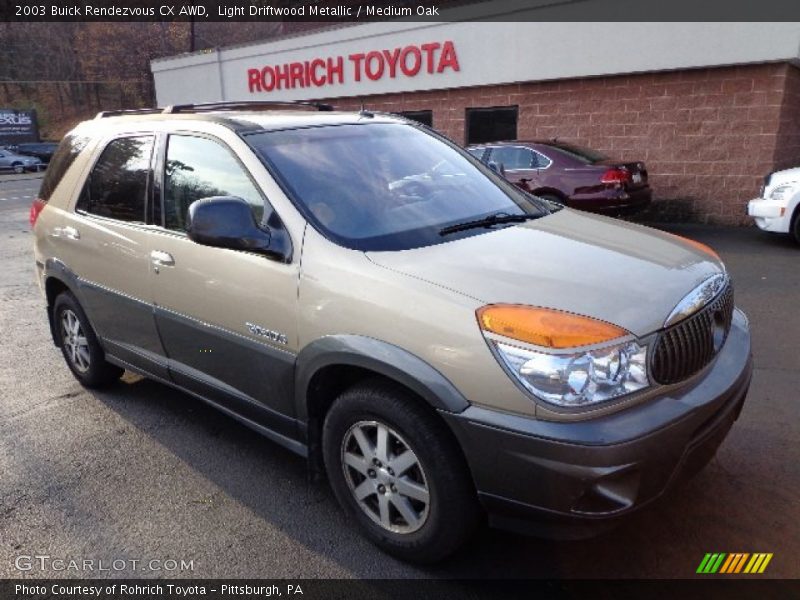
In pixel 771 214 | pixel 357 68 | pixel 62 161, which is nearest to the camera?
pixel 62 161

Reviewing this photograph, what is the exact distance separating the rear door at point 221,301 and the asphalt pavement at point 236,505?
0.45m

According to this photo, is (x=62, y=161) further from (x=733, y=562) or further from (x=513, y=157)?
(x=513, y=157)

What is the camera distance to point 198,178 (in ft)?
10.3

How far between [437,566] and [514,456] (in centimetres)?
81

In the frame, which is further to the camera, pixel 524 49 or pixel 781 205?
pixel 524 49

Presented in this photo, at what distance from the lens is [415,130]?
12.0ft

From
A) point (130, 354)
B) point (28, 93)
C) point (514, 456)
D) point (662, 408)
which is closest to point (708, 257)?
point (662, 408)

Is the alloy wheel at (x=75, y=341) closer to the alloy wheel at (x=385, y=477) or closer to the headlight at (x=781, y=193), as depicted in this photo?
the alloy wheel at (x=385, y=477)

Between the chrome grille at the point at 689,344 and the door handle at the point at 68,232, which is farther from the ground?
the door handle at the point at 68,232

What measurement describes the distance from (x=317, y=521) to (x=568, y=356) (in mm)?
1565

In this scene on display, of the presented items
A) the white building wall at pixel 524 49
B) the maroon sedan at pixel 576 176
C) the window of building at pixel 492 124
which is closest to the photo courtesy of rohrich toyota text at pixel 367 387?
the maroon sedan at pixel 576 176

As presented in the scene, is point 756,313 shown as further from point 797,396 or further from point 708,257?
point 708,257

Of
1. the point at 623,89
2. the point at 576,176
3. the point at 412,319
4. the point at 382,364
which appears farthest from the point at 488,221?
the point at 623,89

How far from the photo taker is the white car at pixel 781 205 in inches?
314
